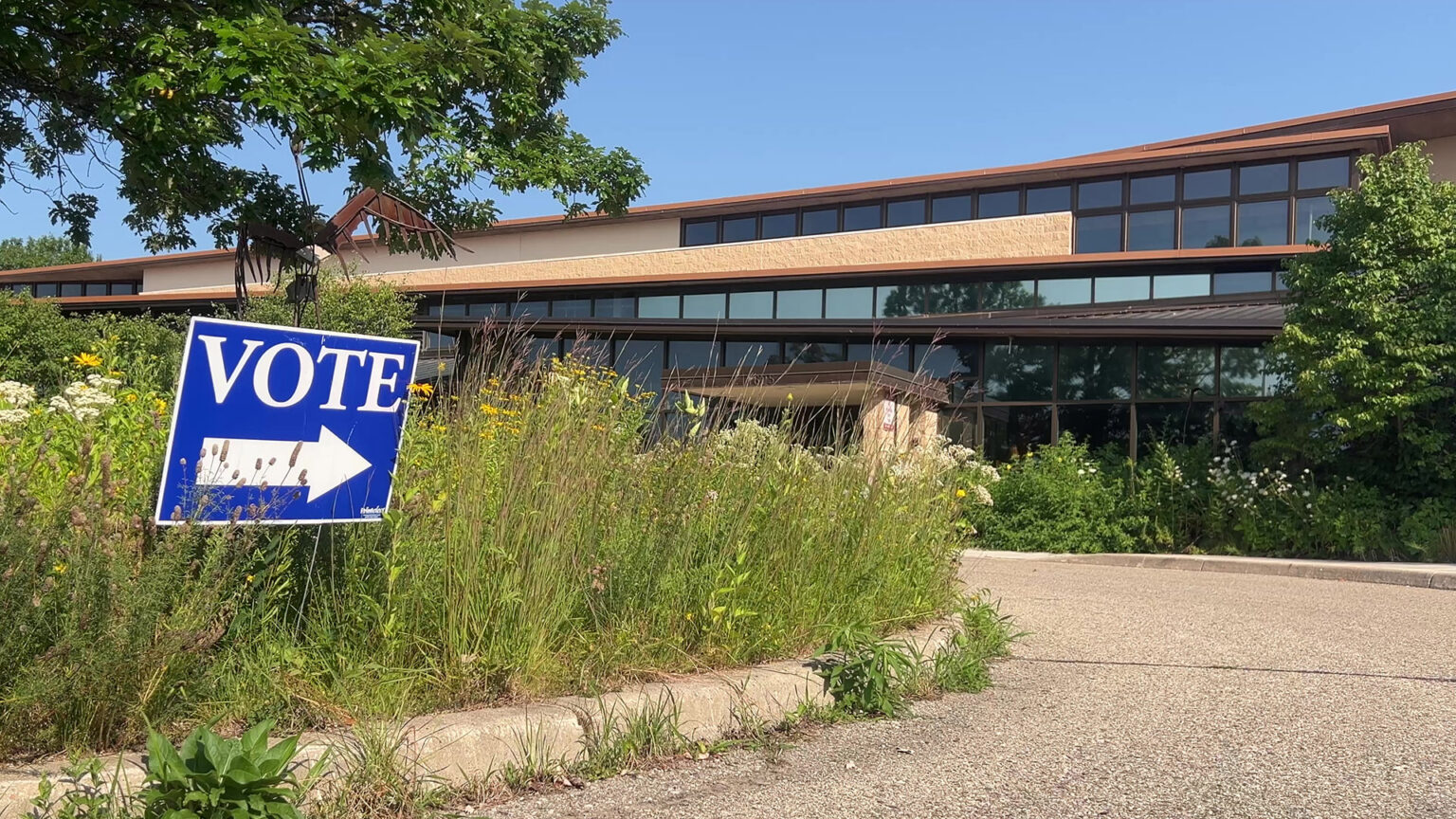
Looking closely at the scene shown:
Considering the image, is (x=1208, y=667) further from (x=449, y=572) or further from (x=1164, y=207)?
(x=1164, y=207)

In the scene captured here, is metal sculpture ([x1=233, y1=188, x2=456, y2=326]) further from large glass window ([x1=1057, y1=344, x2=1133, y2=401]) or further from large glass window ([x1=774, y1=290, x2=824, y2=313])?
large glass window ([x1=774, y1=290, x2=824, y2=313])

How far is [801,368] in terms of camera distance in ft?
64.0

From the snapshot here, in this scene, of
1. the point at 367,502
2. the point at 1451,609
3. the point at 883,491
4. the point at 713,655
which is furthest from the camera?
the point at 1451,609

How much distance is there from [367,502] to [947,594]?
3695 millimetres

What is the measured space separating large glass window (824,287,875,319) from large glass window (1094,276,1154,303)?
5.18 meters

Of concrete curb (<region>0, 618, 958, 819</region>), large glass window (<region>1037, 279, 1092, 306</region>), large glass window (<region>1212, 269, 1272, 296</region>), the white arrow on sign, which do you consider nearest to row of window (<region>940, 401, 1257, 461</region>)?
large glass window (<region>1037, 279, 1092, 306</region>)

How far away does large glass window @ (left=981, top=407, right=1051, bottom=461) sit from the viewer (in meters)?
20.0

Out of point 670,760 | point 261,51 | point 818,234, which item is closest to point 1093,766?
point 670,760

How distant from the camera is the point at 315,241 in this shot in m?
5.96

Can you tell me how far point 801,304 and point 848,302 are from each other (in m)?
1.20

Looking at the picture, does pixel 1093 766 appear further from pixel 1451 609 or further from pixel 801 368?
pixel 801 368

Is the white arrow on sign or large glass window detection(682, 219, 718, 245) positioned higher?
large glass window detection(682, 219, 718, 245)

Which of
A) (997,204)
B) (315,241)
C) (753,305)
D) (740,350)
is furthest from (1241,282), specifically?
(315,241)

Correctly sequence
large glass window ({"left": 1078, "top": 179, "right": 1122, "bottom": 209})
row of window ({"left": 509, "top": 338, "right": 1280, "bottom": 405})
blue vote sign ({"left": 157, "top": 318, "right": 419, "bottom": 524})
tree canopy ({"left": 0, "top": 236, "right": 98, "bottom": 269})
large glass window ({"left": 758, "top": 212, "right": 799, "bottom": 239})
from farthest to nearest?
1. tree canopy ({"left": 0, "top": 236, "right": 98, "bottom": 269})
2. large glass window ({"left": 758, "top": 212, "right": 799, "bottom": 239})
3. large glass window ({"left": 1078, "top": 179, "right": 1122, "bottom": 209})
4. row of window ({"left": 509, "top": 338, "right": 1280, "bottom": 405})
5. blue vote sign ({"left": 157, "top": 318, "right": 419, "bottom": 524})
